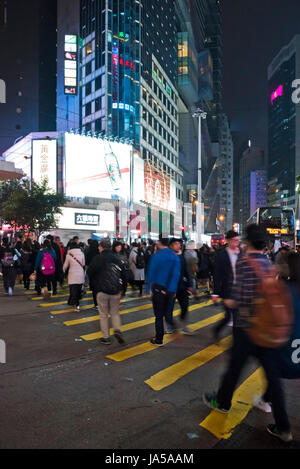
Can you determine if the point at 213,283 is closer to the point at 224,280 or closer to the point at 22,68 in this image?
the point at 224,280

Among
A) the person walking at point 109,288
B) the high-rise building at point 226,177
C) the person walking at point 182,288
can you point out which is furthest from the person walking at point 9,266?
the high-rise building at point 226,177

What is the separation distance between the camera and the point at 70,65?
53562 mm

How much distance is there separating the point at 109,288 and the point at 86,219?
119 ft

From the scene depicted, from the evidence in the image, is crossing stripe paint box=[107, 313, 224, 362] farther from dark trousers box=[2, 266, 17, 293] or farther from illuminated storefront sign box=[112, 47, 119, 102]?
illuminated storefront sign box=[112, 47, 119, 102]

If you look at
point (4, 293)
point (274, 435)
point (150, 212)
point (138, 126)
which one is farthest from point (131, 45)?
point (274, 435)

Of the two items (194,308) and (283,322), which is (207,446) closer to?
(283,322)

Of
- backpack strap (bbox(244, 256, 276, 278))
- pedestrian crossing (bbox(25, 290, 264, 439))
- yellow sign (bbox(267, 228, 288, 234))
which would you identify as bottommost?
pedestrian crossing (bbox(25, 290, 264, 439))

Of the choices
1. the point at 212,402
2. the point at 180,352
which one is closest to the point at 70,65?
the point at 180,352

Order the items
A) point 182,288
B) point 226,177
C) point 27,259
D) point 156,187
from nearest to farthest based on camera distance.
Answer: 1. point 182,288
2. point 27,259
3. point 156,187
4. point 226,177

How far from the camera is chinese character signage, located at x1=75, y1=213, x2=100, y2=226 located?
41094mm

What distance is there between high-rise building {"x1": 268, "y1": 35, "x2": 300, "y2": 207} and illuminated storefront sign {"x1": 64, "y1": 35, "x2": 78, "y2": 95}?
110866mm

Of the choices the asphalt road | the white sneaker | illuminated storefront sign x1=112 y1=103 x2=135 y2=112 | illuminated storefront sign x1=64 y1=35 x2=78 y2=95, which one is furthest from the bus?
illuminated storefront sign x1=64 y1=35 x2=78 y2=95

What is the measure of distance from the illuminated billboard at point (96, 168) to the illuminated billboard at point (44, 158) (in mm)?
1565

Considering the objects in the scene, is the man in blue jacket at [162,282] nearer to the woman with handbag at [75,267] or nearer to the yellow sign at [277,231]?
the woman with handbag at [75,267]
